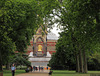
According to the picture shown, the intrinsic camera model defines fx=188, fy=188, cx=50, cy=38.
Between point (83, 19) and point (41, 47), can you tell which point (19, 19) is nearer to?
point (83, 19)

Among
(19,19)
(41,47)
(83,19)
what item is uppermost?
(19,19)

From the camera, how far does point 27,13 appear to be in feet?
108

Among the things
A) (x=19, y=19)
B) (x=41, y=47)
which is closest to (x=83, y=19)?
(x=19, y=19)

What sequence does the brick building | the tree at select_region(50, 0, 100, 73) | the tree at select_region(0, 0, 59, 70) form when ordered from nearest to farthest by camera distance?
the tree at select_region(50, 0, 100, 73) < the tree at select_region(0, 0, 59, 70) < the brick building

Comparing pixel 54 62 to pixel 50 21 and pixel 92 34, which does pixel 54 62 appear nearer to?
pixel 50 21

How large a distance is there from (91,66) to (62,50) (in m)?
12.9

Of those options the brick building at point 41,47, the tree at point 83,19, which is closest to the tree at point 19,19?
the tree at point 83,19

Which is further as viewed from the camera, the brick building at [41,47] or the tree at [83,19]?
the brick building at [41,47]

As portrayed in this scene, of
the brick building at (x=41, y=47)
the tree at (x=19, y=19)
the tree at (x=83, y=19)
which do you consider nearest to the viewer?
the tree at (x=83, y=19)

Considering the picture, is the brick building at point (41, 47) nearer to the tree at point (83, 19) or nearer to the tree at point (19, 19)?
the tree at point (19, 19)

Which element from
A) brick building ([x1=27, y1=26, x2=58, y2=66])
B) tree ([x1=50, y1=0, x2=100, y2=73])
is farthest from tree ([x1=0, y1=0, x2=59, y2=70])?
brick building ([x1=27, y1=26, x2=58, y2=66])

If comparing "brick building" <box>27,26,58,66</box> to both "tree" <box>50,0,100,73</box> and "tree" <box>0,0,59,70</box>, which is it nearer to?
"tree" <box>0,0,59,70</box>

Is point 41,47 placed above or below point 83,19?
below

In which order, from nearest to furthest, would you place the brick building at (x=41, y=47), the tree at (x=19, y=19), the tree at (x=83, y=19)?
the tree at (x=83, y=19)
the tree at (x=19, y=19)
the brick building at (x=41, y=47)
